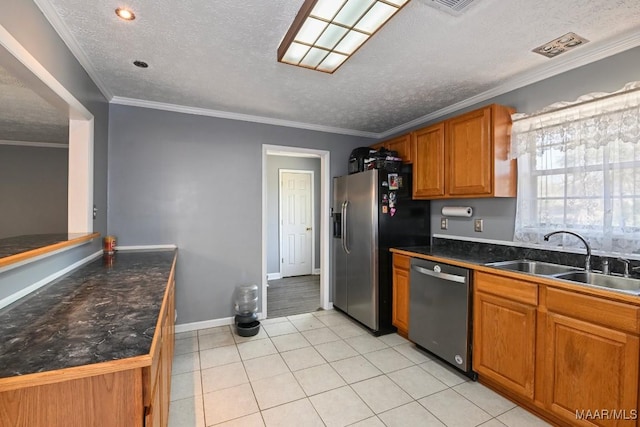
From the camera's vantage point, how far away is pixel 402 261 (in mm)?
2979

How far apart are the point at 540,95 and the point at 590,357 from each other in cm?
195

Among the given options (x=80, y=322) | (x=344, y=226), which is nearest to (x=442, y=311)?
(x=344, y=226)

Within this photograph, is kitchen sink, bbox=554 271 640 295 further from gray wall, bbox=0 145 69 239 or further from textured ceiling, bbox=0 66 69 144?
gray wall, bbox=0 145 69 239

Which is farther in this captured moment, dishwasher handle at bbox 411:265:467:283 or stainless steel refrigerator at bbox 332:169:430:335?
stainless steel refrigerator at bbox 332:169:430:335

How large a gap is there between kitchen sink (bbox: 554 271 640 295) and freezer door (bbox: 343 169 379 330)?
1594mm

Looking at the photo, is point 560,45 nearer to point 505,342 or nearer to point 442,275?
point 442,275

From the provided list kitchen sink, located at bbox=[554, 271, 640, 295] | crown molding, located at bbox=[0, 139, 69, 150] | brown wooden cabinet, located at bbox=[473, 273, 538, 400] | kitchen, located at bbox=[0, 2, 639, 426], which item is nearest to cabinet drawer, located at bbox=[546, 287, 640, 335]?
Answer: brown wooden cabinet, located at bbox=[473, 273, 538, 400]

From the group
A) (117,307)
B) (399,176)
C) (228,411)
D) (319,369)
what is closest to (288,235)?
(399,176)

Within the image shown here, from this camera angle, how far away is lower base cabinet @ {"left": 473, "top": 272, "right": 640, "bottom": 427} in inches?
58.3

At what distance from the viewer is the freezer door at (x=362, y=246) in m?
3.10

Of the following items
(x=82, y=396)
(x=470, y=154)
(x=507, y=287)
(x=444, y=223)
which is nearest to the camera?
(x=82, y=396)

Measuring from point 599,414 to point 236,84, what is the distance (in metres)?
3.37

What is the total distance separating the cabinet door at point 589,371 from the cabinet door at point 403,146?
6.69ft

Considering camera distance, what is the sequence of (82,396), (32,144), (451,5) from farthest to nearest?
(32,144), (451,5), (82,396)
